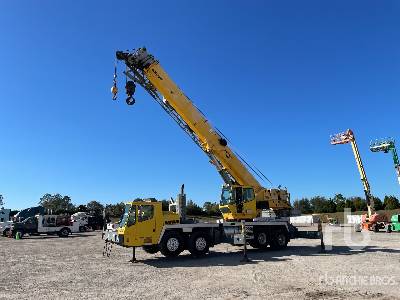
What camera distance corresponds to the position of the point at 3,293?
10312 mm

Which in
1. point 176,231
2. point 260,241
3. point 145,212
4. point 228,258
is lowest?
point 228,258

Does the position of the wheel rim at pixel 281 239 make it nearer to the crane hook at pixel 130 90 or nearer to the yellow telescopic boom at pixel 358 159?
the crane hook at pixel 130 90

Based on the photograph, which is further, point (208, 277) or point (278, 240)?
point (278, 240)

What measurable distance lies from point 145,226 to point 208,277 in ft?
17.2

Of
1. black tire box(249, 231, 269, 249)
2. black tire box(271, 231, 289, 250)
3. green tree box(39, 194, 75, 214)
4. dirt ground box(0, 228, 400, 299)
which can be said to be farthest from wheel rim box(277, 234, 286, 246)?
green tree box(39, 194, 75, 214)

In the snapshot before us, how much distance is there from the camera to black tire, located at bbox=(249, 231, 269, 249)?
67.0ft

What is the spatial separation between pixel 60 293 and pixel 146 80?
13241mm

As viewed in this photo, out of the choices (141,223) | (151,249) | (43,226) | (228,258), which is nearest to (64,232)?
(43,226)

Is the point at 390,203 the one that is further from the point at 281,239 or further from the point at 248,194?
the point at 248,194

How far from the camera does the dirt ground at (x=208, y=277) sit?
33.0 ft

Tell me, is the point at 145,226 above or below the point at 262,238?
above

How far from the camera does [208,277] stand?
1253 cm

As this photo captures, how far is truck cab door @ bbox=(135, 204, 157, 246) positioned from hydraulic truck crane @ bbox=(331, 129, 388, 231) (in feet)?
89.1

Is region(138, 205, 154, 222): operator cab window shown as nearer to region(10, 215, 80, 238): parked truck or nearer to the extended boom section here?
the extended boom section
